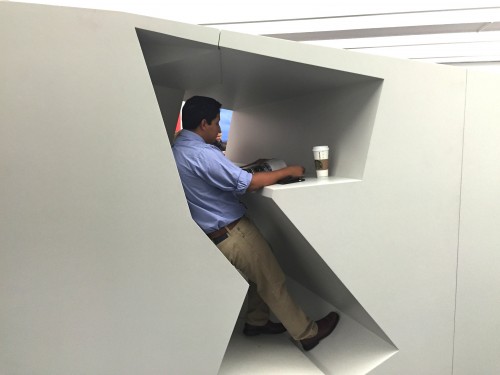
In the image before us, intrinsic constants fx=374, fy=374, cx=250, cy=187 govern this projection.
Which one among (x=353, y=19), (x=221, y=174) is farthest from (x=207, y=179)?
(x=353, y=19)

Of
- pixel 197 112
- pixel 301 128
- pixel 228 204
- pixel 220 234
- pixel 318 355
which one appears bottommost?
pixel 318 355

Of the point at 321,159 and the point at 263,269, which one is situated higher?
the point at 321,159

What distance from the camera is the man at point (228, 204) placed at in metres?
1.75

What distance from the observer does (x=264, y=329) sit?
2.35m

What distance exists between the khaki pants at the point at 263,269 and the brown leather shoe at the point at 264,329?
11.6 inches

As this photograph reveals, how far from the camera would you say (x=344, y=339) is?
2078 mm

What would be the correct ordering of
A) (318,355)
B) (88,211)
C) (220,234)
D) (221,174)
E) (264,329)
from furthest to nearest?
(264,329) < (318,355) < (220,234) < (221,174) < (88,211)

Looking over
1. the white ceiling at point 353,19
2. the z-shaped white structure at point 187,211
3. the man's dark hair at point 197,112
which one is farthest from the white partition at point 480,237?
the white ceiling at point 353,19

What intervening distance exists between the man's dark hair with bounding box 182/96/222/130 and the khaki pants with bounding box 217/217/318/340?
562 mm

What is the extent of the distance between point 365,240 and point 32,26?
1.66 m

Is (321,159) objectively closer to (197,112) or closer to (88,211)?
(197,112)

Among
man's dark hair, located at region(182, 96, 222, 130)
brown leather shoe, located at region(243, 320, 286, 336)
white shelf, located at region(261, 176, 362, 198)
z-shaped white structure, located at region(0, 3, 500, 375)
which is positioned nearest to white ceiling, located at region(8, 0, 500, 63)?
z-shaped white structure, located at region(0, 3, 500, 375)

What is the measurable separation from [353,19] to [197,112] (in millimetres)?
3165

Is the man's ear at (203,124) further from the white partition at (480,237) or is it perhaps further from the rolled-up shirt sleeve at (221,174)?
the white partition at (480,237)
